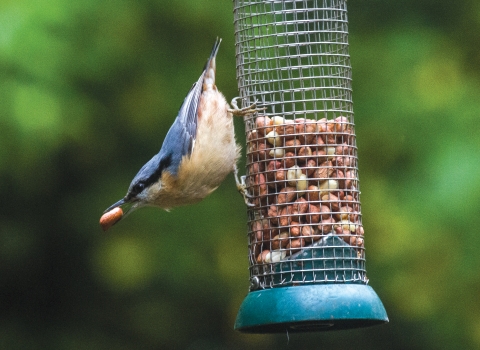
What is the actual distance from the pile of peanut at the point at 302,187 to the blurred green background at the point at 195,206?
1.39m

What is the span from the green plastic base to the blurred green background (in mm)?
1810

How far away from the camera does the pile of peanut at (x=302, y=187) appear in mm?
4215

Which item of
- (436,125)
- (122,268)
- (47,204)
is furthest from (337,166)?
(47,204)

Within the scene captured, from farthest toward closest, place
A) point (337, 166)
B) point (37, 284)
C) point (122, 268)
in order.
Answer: point (37, 284), point (122, 268), point (337, 166)

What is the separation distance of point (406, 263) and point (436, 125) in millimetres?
1013

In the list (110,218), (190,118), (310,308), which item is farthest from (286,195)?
(190,118)

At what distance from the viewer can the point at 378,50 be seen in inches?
241

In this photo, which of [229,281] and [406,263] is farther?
[229,281]

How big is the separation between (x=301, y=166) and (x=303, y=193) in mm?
150

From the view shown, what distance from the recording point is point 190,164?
498cm

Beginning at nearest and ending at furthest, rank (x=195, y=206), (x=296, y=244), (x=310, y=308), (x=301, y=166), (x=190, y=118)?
(x=310, y=308)
(x=296, y=244)
(x=301, y=166)
(x=190, y=118)
(x=195, y=206)

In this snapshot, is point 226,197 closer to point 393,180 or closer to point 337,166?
point 393,180

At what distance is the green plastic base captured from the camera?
3.78 meters

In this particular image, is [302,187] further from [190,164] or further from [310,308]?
[190,164]
